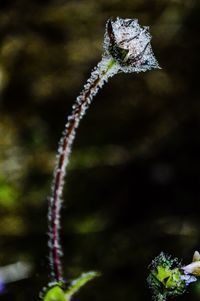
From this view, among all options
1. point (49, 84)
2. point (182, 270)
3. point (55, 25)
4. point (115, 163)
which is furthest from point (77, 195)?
point (182, 270)

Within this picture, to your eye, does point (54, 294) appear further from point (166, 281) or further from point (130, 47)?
point (130, 47)

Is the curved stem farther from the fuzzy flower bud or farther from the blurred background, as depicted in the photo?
the blurred background

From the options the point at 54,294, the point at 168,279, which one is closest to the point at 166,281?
the point at 168,279

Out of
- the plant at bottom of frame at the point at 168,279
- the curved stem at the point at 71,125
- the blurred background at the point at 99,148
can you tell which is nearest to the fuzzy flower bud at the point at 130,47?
the curved stem at the point at 71,125

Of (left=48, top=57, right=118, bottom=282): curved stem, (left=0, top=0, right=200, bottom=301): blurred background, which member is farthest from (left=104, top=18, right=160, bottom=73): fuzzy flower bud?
(left=0, top=0, right=200, bottom=301): blurred background

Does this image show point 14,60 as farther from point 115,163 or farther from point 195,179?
point 195,179
